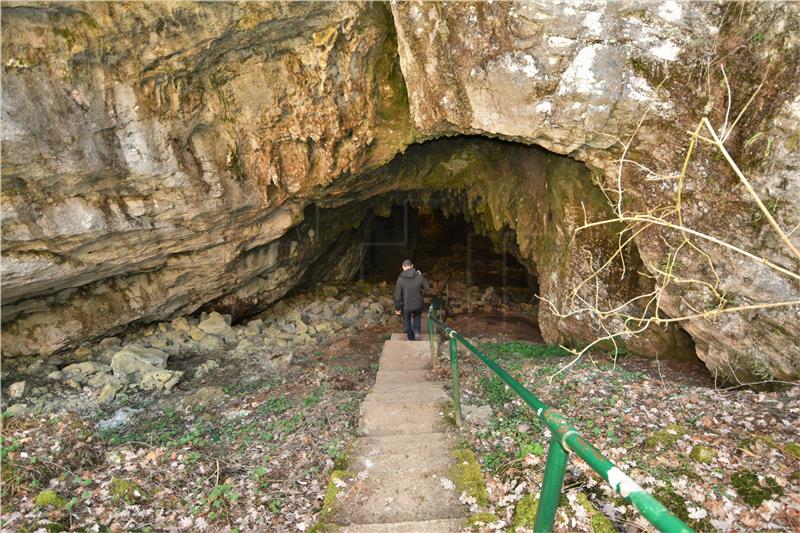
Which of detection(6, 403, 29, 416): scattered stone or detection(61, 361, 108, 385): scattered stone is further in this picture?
detection(61, 361, 108, 385): scattered stone

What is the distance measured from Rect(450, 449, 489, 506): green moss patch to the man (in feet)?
14.5

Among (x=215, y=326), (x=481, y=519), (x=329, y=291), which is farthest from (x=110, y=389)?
(x=329, y=291)

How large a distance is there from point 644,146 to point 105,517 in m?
7.95

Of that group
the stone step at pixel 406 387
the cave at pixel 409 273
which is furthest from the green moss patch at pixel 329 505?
the stone step at pixel 406 387

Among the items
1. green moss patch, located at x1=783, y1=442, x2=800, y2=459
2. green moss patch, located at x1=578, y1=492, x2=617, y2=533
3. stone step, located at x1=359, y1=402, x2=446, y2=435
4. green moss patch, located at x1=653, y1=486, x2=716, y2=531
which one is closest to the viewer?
green moss patch, located at x1=578, y1=492, x2=617, y2=533

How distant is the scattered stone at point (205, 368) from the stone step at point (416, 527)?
6263 mm

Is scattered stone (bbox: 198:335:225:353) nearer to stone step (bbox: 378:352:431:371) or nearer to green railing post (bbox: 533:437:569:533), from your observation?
stone step (bbox: 378:352:431:371)

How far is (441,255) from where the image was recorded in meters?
20.1

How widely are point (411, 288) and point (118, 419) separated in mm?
5453

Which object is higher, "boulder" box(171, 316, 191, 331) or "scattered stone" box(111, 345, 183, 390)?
"boulder" box(171, 316, 191, 331)

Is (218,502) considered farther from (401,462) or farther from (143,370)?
(143,370)

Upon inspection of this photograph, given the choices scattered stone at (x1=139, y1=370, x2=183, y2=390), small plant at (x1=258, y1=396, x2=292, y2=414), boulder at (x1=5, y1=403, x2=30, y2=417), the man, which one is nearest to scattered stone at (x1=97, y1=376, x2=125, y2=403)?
scattered stone at (x1=139, y1=370, x2=183, y2=390)

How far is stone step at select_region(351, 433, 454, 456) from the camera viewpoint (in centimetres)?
418

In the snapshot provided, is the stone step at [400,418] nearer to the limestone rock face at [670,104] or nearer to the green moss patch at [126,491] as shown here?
the green moss patch at [126,491]
